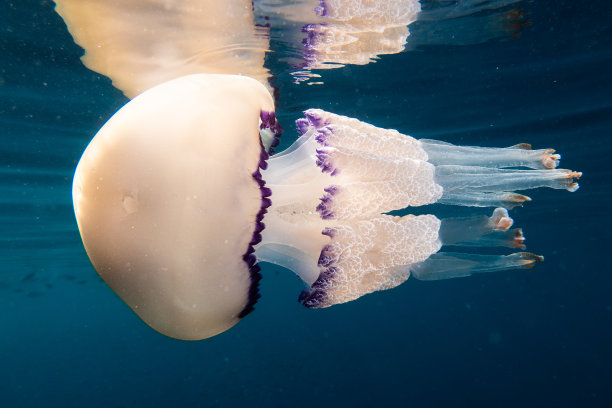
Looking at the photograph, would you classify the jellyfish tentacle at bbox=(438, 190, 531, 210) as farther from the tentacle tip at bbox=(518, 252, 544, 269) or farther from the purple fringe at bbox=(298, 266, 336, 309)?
the purple fringe at bbox=(298, 266, 336, 309)

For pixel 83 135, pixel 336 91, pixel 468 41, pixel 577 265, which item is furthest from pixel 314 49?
pixel 577 265

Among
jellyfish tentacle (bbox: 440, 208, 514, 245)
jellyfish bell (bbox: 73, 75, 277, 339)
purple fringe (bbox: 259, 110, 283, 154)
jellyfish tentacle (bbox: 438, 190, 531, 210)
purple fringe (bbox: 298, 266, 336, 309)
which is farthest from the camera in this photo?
jellyfish tentacle (bbox: 438, 190, 531, 210)

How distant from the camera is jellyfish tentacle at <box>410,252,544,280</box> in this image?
1900 mm

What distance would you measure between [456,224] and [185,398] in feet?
67.7

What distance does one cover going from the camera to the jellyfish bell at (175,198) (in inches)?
49.1

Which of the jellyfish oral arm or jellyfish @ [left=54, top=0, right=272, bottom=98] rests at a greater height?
jellyfish @ [left=54, top=0, right=272, bottom=98]

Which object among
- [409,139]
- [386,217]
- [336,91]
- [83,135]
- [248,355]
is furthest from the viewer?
[248,355]

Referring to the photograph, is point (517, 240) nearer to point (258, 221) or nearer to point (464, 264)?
point (464, 264)

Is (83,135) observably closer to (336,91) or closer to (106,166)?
(336,91)

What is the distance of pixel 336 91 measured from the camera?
638 centimetres

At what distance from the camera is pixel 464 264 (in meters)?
2.01

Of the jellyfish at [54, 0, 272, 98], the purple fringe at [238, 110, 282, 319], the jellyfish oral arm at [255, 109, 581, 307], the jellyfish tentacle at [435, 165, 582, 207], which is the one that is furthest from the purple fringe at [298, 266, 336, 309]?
the jellyfish at [54, 0, 272, 98]

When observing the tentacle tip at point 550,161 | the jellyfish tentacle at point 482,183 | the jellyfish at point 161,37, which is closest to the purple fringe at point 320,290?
the jellyfish tentacle at point 482,183

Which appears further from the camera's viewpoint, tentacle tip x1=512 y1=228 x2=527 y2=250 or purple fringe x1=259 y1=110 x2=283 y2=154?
tentacle tip x1=512 y1=228 x2=527 y2=250
